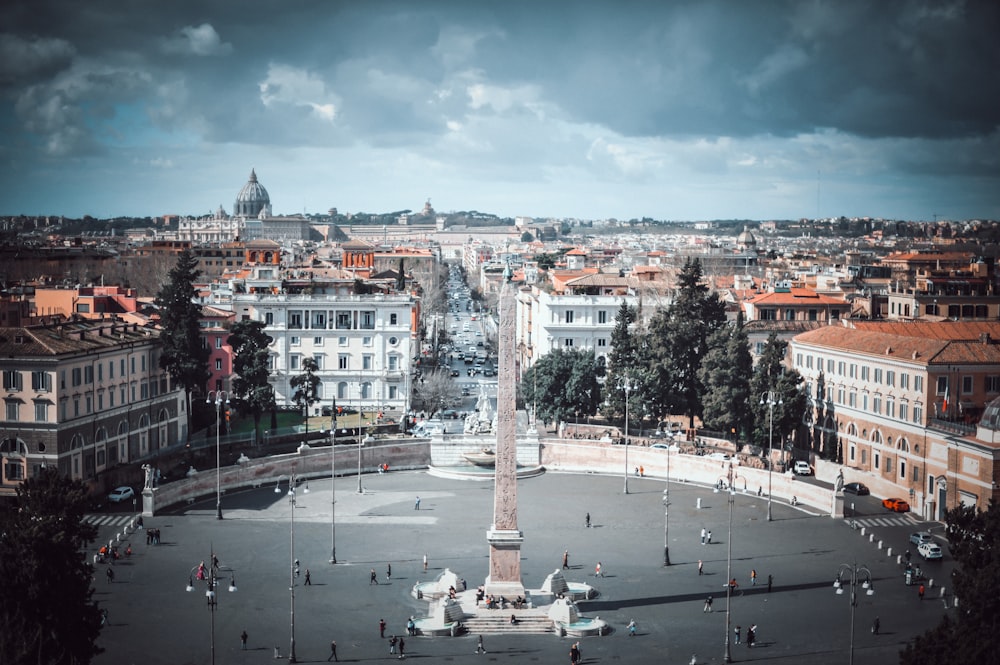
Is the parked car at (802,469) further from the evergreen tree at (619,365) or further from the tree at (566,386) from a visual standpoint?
the tree at (566,386)

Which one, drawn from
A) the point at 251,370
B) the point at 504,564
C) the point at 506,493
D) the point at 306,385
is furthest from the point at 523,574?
the point at 306,385

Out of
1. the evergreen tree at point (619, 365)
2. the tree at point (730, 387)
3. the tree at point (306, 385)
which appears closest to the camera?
the tree at point (730, 387)

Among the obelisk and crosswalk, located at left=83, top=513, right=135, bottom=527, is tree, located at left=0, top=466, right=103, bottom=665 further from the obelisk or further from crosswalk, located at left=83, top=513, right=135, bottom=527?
crosswalk, located at left=83, top=513, right=135, bottom=527

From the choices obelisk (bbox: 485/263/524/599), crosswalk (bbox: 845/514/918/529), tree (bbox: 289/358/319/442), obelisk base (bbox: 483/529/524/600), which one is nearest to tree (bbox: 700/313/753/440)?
crosswalk (bbox: 845/514/918/529)

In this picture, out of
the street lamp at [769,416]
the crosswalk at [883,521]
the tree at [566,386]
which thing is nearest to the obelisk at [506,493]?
the street lamp at [769,416]

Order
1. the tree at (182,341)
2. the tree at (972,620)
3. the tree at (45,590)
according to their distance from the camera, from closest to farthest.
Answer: the tree at (972,620)
the tree at (45,590)
the tree at (182,341)

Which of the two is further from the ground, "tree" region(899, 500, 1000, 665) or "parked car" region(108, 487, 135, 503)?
"tree" region(899, 500, 1000, 665)
